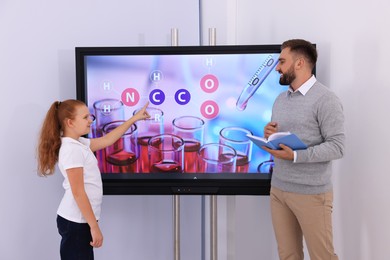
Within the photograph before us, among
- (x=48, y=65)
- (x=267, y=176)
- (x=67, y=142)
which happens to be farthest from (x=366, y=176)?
(x=48, y=65)

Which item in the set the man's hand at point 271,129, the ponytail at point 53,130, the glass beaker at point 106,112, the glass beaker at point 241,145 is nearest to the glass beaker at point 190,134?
the glass beaker at point 241,145

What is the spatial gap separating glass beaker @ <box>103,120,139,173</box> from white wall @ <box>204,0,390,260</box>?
1148mm

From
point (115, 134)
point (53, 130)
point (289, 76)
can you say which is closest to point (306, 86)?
point (289, 76)

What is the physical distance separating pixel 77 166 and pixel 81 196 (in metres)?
0.14

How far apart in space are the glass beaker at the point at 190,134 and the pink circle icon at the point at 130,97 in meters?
0.26

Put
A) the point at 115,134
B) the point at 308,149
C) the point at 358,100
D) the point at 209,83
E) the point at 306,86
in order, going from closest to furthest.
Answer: the point at 308,149
the point at 306,86
the point at 358,100
the point at 115,134
the point at 209,83

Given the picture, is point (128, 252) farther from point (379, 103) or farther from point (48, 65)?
point (379, 103)

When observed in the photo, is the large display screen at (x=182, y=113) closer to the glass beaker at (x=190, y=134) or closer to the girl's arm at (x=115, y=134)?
the glass beaker at (x=190, y=134)

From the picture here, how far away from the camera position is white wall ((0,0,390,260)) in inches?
100

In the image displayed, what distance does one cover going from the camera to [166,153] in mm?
3068

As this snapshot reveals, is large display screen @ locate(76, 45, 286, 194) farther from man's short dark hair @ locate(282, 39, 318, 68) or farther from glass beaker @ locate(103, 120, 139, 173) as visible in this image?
man's short dark hair @ locate(282, 39, 318, 68)

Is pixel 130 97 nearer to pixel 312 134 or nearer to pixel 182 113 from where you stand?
A: pixel 182 113

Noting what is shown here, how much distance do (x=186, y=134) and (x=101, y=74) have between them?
0.61 m

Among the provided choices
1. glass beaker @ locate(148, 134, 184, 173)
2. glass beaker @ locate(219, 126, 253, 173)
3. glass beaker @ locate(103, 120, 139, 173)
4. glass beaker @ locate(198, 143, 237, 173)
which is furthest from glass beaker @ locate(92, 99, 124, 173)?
glass beaker @ locate(219, 126, 253, 173)
